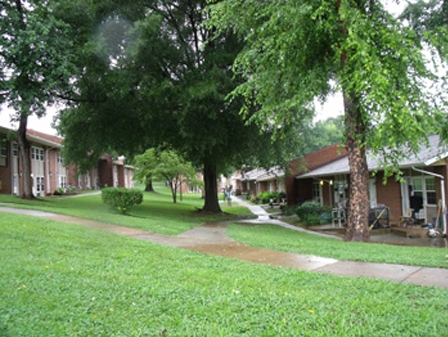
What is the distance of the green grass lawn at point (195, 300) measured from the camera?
3.53 metres

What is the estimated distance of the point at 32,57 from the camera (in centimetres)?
1316

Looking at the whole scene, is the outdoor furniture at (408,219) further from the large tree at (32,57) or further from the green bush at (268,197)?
the green bush at (268,197)

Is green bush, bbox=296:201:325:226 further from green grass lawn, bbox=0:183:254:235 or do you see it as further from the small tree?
the small tree

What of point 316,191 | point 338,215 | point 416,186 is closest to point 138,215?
point 338,215

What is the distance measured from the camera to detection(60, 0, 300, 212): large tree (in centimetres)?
1375

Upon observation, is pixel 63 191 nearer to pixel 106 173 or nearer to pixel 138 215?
pixel 106 173

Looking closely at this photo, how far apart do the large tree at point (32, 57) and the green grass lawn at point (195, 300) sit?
30.0 feet

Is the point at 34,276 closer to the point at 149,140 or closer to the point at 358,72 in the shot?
the point at 358,72

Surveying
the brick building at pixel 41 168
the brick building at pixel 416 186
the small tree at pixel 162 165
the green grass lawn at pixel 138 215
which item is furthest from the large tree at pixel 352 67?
the brick building at pixel 41 168

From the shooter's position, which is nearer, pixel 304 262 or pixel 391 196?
pixel 304 262

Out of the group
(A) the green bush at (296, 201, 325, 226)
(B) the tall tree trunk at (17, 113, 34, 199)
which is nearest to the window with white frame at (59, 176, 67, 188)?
(B) the tall tree trunk at (17, 113, 34, 199)

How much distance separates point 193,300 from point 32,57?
1257 centimetres

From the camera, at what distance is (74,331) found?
3480 millimetres

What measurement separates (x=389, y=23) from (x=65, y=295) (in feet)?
28.3
